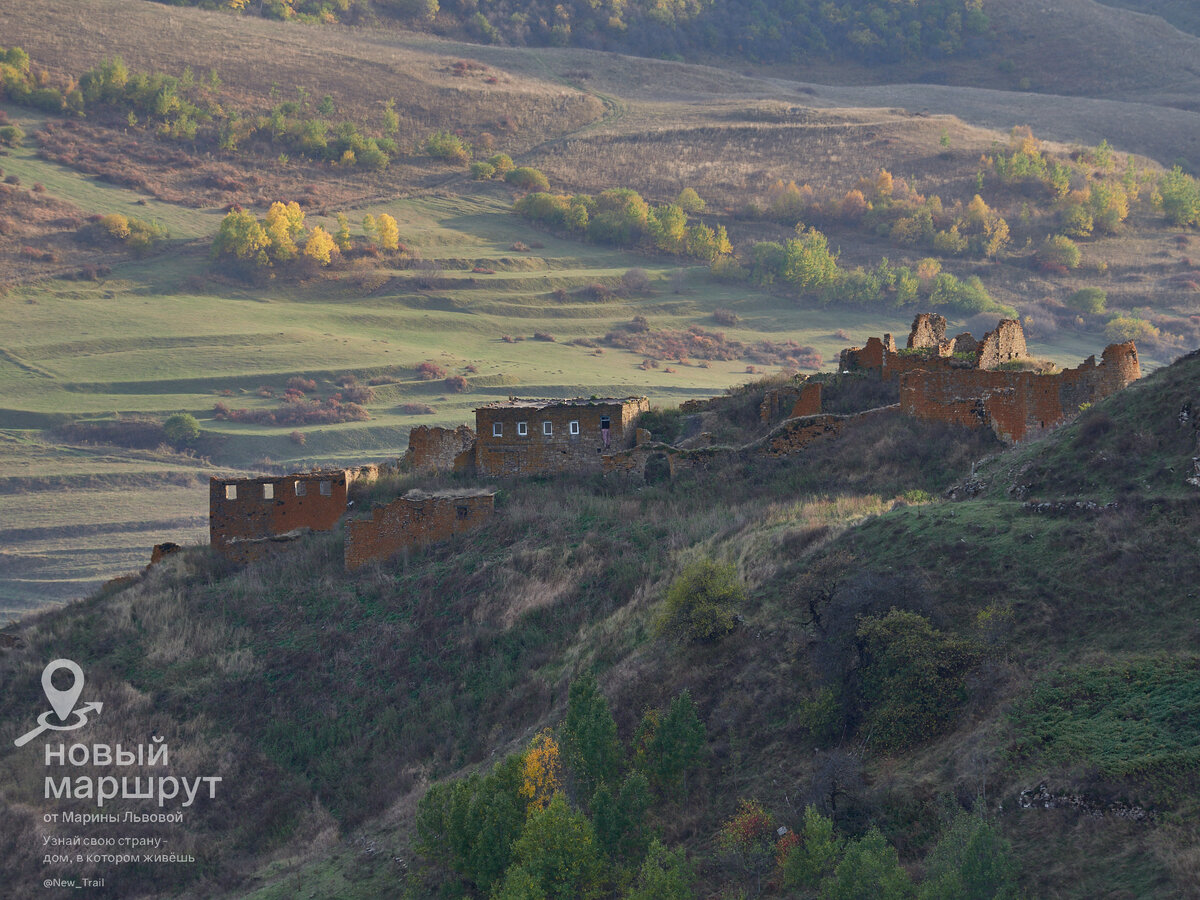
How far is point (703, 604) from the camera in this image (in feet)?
82.2

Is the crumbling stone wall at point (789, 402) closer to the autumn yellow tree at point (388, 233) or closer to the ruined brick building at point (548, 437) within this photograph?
the ruined brick building at point (548, 437)

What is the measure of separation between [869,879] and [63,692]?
22.2 meters

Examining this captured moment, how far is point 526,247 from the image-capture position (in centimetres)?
12538

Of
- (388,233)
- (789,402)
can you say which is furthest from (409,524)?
(388,233)

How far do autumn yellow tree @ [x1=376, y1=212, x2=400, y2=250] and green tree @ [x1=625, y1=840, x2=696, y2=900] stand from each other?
10577 cm

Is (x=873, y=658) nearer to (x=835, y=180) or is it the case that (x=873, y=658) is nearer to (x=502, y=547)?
(x=502, y=547)

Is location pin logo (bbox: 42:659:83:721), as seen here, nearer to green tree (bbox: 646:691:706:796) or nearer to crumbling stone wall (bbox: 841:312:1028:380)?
green tree (bbox: 646:691:706:796)

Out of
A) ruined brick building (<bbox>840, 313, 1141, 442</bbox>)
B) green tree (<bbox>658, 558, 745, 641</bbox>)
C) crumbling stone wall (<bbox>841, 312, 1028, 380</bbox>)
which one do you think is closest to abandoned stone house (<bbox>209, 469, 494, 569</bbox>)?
crumbling stone wall (<bbox>841, 312, 1028, 380</bbox>)

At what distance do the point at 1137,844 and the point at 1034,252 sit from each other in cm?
12093

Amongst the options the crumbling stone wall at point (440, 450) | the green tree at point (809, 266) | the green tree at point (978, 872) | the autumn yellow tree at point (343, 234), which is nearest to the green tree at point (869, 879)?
the green tree at point (978, 872)

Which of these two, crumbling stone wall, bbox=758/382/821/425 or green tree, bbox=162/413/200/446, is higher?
crumbling stone wall, bbox=758/382/821/425

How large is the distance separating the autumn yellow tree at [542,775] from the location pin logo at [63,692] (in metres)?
13.9

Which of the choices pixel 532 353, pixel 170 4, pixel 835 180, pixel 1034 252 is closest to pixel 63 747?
pixel 532 353

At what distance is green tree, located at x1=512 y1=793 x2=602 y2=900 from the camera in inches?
775
